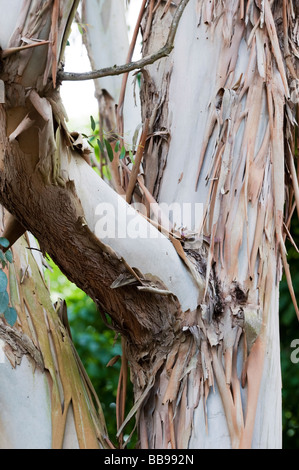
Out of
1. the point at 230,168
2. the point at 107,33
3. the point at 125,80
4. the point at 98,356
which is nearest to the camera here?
the point at 230,168

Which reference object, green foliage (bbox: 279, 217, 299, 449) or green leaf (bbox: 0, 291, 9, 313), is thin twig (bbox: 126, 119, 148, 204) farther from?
green foliage (bbox: 279, 217, 299, 449)

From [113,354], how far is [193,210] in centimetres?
108

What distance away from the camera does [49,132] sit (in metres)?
0.79

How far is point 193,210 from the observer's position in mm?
1101

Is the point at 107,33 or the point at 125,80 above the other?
the point at 107,33

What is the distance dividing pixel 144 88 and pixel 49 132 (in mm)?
503

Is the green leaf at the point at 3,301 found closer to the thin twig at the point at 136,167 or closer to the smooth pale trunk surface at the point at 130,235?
the smooth pale trunk surface at the point at 130,235

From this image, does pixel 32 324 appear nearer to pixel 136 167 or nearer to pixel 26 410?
pixel 26 410

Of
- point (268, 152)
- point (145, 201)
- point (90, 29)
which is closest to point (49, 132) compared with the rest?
point (145, 201)

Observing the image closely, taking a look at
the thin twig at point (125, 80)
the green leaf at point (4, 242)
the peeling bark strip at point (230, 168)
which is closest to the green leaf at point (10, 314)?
the green leaf at point (4, 242)

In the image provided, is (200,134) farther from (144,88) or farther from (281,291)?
(281,291)

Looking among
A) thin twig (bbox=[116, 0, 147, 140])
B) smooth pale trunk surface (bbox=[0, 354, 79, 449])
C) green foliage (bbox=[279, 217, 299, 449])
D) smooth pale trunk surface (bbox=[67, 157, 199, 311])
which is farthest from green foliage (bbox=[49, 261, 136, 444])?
smooth pale trunk surface (bbox=[67, 157, 199, 311])

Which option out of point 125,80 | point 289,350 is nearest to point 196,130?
point 125,80

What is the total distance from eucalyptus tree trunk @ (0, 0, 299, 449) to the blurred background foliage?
840 mm
